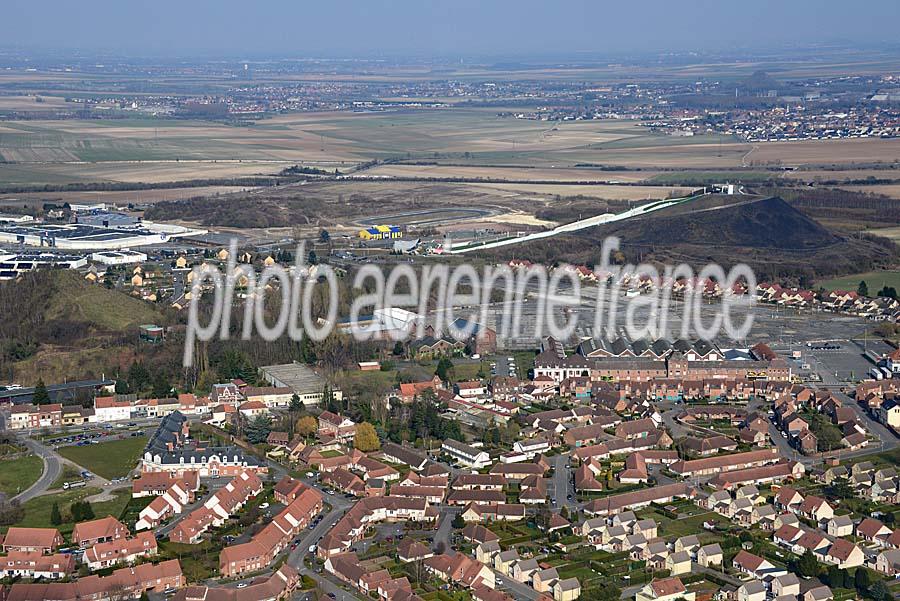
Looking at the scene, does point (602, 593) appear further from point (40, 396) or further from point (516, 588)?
point (40, 396)

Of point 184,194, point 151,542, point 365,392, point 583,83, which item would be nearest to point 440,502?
point 151,542

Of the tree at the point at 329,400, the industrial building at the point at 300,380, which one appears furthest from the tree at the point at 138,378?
the tree at the point at 329,400

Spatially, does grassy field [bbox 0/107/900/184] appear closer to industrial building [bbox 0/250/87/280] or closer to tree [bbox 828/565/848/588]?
industrial building [bbox 0/250/87/280]

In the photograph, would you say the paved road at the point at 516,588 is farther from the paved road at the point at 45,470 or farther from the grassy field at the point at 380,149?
the grassy field at the point at 380,149

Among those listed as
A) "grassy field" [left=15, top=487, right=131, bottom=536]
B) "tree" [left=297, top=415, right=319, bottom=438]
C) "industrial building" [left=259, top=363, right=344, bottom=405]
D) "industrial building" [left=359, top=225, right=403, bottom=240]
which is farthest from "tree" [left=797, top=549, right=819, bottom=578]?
"industrial building" [left=359, top=225, right=403, bottom=240]

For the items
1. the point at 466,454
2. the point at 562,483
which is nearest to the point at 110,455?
the point at 466,454

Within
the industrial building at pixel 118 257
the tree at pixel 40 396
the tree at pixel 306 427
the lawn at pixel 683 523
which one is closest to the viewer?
the lawn at pixel 683 523
